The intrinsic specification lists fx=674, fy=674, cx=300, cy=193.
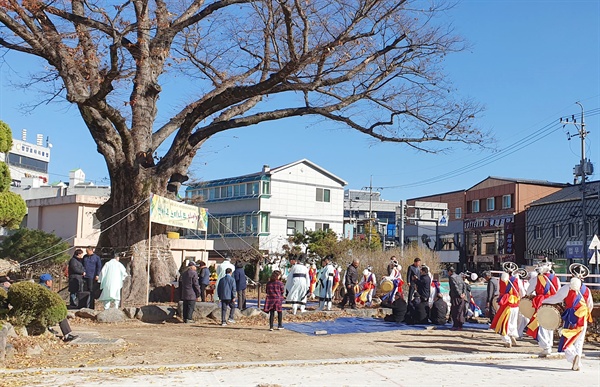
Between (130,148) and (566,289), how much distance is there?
1365 centimetres

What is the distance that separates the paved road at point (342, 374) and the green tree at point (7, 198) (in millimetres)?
4956

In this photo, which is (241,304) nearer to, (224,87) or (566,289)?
(224,87)

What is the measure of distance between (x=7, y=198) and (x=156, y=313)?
210 inches

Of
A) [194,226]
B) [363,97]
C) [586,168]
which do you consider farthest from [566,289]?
[586,168]

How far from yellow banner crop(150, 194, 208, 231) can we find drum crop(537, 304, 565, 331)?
36.5 feet

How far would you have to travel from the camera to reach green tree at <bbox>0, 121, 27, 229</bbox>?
44.7 ft

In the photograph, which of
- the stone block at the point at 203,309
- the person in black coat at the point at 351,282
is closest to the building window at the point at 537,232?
the person in black coat at the point at 351,282

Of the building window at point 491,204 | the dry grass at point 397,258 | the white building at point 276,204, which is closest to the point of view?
the dry grass at point 397,258

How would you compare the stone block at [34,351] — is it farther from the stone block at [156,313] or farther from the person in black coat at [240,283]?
A: the person in black coat at [240,283]

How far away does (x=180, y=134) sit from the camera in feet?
69.3

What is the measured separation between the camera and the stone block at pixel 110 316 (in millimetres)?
16844

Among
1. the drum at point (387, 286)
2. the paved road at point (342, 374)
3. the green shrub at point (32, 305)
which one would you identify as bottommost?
the paved road at point (342, 374)

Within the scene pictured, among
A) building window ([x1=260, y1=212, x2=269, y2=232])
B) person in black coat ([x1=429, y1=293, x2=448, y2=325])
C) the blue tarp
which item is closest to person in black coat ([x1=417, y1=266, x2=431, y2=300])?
person in black coat ([x1=429, y1=293, x2=448, y2=325])

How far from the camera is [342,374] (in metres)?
10.4
